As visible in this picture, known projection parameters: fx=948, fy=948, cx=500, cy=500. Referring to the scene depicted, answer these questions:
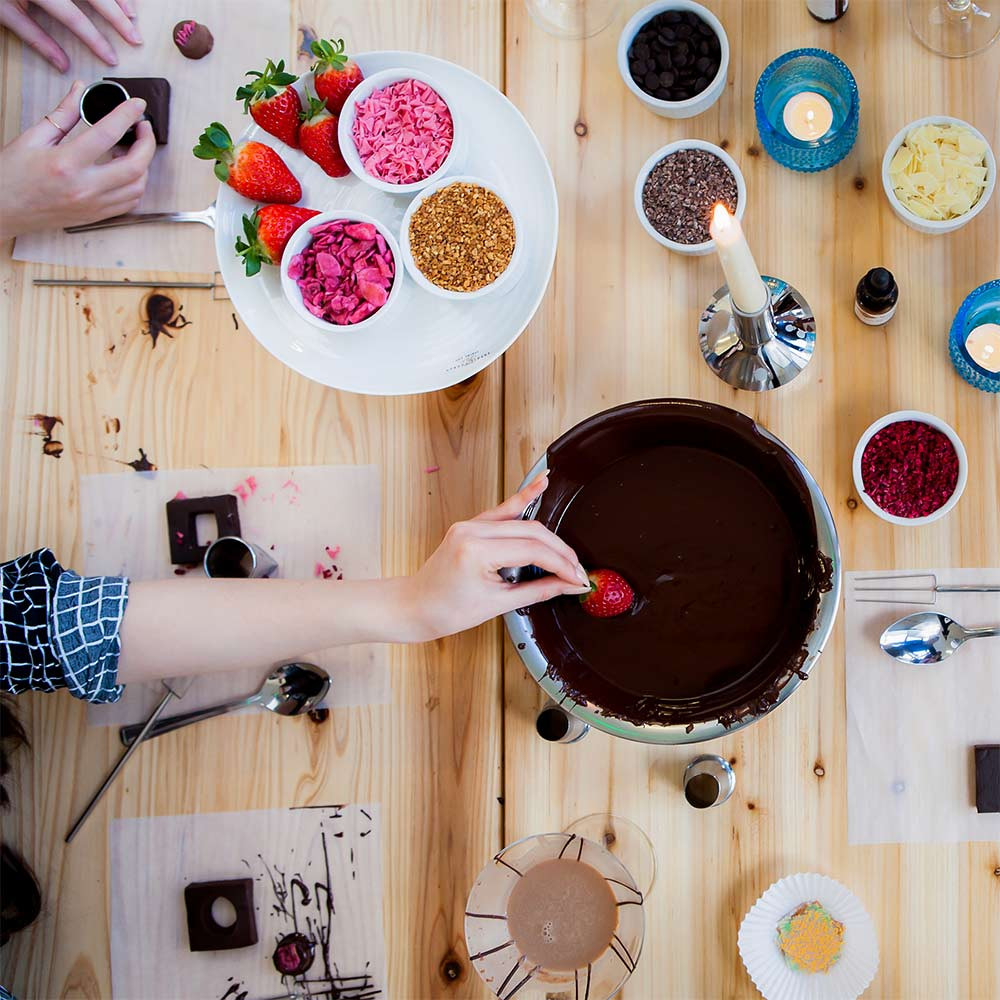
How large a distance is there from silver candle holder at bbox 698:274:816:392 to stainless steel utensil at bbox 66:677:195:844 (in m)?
0.87

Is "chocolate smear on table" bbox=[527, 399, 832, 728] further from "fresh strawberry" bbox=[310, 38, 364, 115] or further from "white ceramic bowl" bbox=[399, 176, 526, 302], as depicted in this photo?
"fresh strawberry" bbox=[310, 38, 364, 115]

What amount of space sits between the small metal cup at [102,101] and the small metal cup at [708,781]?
1.17 metres

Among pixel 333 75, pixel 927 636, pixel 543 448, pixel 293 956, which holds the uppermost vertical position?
pixel 333 75

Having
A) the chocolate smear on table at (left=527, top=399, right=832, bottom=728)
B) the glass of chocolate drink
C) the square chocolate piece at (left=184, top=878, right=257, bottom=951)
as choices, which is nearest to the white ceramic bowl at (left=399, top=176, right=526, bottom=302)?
the chocolate smear on table at (left=527, top=399, right=832, bottom=728)

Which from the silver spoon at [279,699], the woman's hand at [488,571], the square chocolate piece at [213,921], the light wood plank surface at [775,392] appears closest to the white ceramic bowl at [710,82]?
the light wood plank surface at [775,392]

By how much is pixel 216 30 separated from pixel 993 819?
1.53m

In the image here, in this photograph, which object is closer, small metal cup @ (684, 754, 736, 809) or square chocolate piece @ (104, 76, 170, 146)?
small metal cup @ (684, 754, 736, 809)

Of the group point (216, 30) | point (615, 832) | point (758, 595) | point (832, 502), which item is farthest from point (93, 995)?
point (216, 30)

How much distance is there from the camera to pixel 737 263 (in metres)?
1.05

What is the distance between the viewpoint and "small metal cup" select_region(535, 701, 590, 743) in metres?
1.25

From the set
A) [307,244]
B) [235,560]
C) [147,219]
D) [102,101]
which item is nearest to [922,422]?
[307,244]

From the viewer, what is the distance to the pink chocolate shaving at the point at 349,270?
4.00 ft

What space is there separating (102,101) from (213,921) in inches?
45.1

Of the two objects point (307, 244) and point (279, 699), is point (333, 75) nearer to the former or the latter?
point (307, 244)
